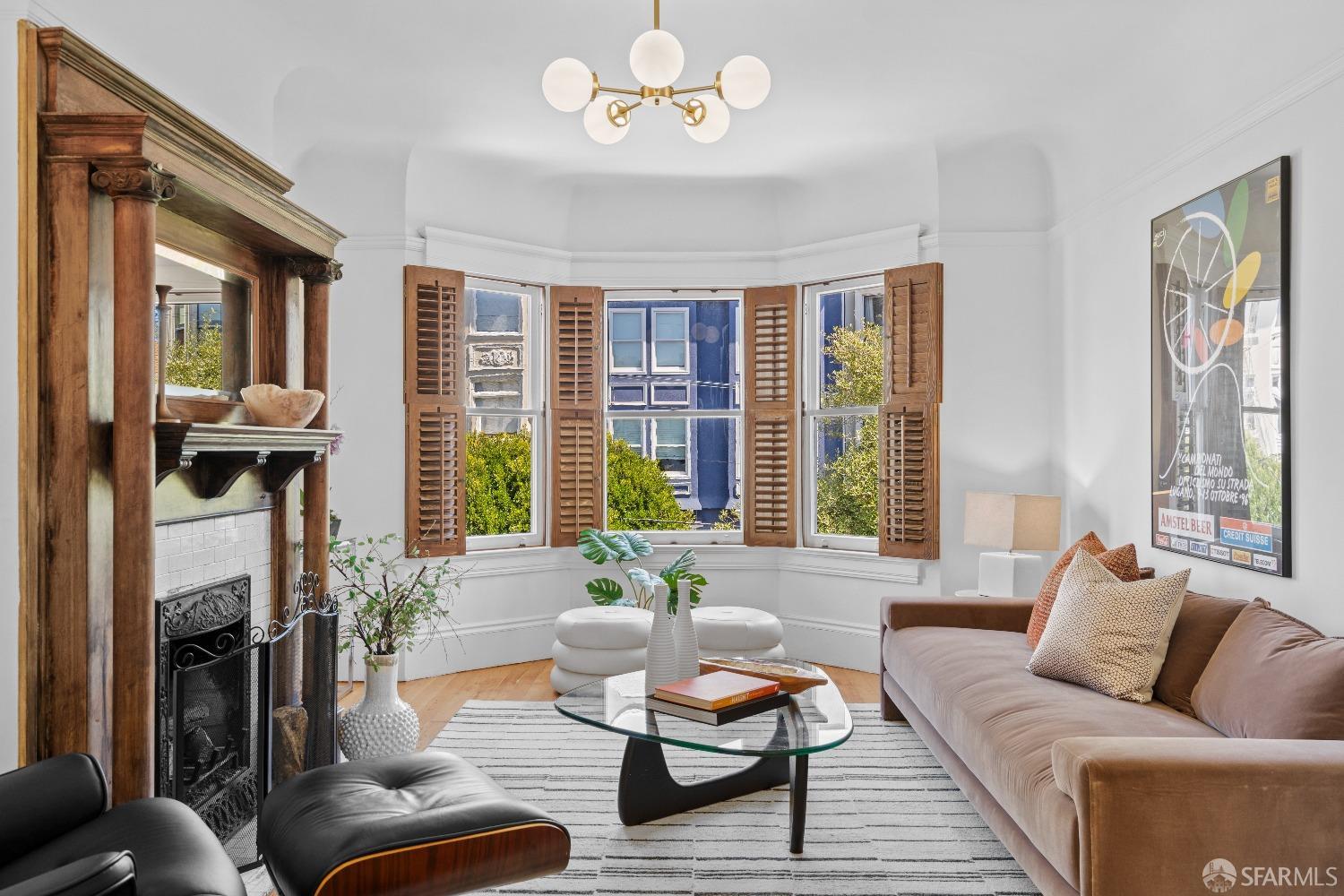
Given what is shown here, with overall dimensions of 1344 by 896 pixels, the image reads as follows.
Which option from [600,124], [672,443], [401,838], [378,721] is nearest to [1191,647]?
[401,838]

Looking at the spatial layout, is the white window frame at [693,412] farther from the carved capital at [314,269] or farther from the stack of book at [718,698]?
the stack of book at [718,698]

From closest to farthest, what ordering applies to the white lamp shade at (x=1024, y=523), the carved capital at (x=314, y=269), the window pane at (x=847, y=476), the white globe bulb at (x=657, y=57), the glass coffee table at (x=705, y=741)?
the glass coffee table at (x=705, y=741) → the white globe bulb at (x=657, y=57) → the carved capital at (x=314, y=269) → the white lamp shade at (x=1024, y=523) → the window pane at (x=847, y=476)

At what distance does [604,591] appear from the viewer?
5164 millimetres

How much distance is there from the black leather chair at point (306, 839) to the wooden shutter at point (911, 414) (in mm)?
3305

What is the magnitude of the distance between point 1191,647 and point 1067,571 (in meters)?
0.52

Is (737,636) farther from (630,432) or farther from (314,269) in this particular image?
(314,269)

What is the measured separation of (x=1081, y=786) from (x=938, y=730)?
1.32 meters

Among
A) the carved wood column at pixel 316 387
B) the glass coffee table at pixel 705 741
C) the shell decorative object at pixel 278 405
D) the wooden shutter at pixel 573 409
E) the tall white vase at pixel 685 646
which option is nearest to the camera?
the glass coffee table at pixel 705 741

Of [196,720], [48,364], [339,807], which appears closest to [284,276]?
[48,364]

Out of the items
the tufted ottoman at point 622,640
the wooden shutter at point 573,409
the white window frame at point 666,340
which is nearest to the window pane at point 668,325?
the white window frame at point 666,340

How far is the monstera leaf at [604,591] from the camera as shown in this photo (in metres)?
5.15

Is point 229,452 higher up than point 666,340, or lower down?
lower down

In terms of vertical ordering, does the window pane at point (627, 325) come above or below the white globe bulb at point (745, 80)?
below

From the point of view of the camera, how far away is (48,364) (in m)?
2.20
